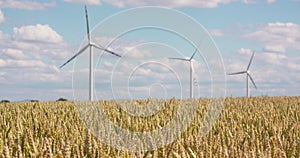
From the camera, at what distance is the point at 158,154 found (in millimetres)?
4699

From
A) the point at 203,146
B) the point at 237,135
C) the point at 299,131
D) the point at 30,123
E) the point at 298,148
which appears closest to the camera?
the point at 203,146

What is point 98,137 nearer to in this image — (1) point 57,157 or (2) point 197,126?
(1) point 57,157

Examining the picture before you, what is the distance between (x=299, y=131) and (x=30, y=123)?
4.54 metres

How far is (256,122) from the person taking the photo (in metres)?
9.45

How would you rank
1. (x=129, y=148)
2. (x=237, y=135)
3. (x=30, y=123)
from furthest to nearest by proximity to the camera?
(x=30, y=123)
(x=237, y=135)
(x=129, y=148)

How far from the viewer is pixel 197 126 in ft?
27.5

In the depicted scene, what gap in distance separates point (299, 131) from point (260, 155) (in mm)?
3747

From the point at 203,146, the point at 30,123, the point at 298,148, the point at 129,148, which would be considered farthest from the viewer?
the point at 30,123

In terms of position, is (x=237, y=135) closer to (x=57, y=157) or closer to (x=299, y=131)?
(x=299, y=131)

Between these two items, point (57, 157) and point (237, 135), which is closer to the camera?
point (57, 157)

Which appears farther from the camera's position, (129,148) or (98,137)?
(98,137)

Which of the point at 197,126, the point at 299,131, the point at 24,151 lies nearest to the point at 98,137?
the point at 24,151

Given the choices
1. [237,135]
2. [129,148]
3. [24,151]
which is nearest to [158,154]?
[129,148]

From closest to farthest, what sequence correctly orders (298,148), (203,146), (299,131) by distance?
(203,146)
(298,148)
(299,131)
